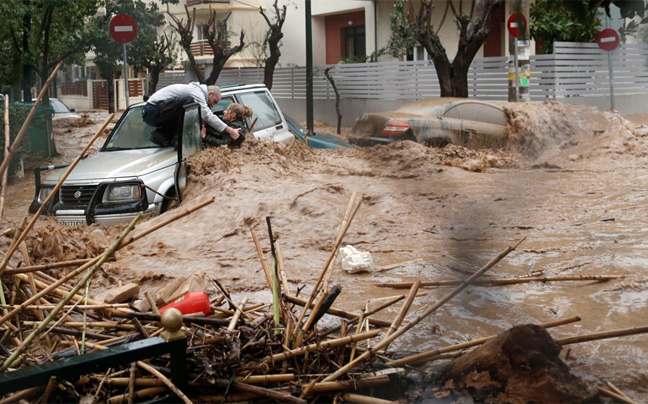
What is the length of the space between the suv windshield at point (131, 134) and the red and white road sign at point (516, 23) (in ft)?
15.5

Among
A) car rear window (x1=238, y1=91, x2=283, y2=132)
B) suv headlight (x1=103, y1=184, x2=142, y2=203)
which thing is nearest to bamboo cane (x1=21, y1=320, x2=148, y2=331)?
suv headlight (x1=103, y1=184, x2=142, y2=203)

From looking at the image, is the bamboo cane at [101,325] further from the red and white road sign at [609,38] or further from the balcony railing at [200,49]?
the balcony railing at [200,49]

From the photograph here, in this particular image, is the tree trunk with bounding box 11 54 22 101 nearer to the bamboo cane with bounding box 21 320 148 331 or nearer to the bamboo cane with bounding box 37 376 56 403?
the bamboo cane with bounding box 21 320 148 331

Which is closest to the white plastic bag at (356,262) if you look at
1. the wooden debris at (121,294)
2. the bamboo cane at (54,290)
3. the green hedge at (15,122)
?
the wooden debris at (121,294)

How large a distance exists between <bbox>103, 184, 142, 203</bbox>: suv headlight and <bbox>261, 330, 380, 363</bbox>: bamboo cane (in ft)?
10.4

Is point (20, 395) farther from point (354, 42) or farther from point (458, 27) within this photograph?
point (458, 27)

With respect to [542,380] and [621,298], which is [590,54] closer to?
[542,380]

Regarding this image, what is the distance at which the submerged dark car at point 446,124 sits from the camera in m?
0.92

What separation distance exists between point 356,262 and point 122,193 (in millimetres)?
2180

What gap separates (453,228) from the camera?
0.60 m

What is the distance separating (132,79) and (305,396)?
9.64 metres

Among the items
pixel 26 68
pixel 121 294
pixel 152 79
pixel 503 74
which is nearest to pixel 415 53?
pixel 503 74

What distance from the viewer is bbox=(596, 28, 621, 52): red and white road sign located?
0.64 meters

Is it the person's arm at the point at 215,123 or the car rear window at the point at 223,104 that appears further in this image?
the car rear window at the point at 223,104
